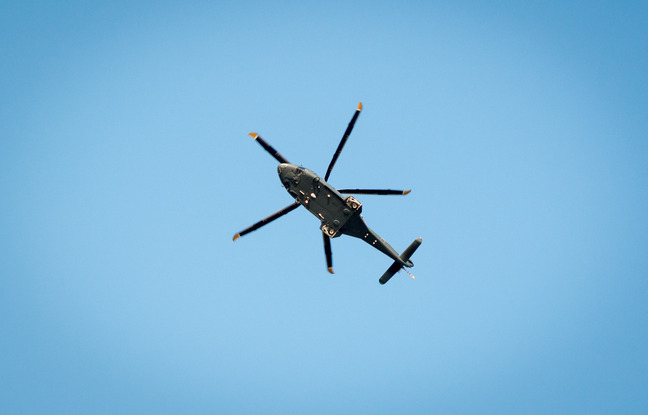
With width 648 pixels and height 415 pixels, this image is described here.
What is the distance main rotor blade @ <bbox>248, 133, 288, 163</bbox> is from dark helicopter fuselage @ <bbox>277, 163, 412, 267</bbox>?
470mm

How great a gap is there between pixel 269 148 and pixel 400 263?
1650cm

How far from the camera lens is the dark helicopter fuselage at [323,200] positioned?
165ft

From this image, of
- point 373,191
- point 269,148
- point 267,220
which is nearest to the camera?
point 373,191

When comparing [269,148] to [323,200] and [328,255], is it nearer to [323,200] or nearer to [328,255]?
[323,200]

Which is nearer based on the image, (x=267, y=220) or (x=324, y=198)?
(x=324, y=198)

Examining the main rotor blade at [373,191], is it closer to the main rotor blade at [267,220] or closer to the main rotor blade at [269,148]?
the main rotor blade at [267,220]

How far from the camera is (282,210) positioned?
51594 mm

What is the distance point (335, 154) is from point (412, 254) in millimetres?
12891

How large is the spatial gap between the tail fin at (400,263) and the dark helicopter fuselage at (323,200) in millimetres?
5632

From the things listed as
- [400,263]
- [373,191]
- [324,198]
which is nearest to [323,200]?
[324,198]

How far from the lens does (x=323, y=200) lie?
50.7 metres

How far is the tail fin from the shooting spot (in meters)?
54.8

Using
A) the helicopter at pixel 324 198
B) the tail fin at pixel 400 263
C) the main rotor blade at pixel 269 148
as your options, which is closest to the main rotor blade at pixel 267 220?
the helicopter at pixel 324 198

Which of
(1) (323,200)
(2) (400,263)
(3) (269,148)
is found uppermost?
(3) (269,148)
